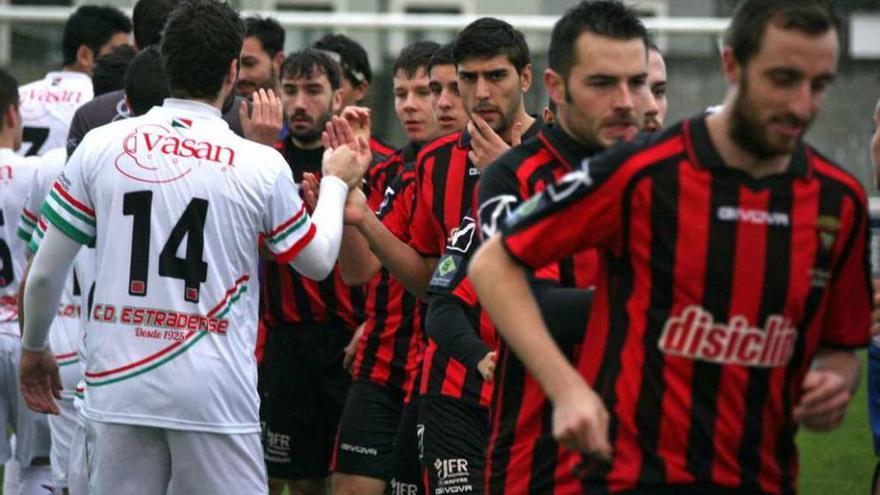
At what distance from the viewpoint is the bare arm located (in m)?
3.58

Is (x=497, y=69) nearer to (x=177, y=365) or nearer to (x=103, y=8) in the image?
(x=177, y=365)

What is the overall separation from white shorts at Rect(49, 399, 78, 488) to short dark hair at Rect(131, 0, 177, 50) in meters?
1.72

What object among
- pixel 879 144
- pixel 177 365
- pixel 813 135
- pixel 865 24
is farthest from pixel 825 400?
pixel 865 24

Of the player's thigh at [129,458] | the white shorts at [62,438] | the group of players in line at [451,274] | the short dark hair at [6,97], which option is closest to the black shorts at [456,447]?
the group of players in line at [451,274]

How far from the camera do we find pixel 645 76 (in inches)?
184

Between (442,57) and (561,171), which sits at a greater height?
(442,57)

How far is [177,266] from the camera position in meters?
5.33

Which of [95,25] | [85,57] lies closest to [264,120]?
[95,25]

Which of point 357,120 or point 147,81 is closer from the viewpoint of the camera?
point 357,120

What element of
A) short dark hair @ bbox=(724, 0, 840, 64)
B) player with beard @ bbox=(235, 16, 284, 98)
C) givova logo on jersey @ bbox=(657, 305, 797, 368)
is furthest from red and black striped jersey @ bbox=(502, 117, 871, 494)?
player with beard @ bbox=(235, 16, 284, 98)

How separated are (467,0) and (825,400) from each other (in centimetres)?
1987

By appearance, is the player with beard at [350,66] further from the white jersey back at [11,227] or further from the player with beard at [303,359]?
the white jersey back at [11,227]

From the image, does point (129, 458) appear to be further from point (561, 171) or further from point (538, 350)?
point (538, 350)

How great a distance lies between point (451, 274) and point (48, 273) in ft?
4.43
